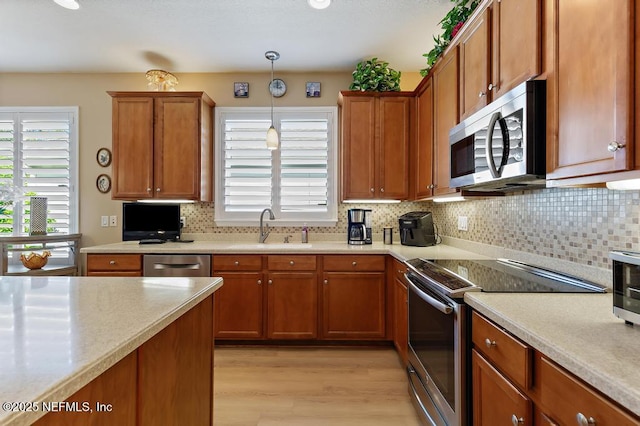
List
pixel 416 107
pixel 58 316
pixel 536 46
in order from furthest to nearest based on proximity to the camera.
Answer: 1. pixel 416 107
2. pixel 536 46
3. pixel 58 316

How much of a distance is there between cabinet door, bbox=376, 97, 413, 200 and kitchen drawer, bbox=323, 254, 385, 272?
0.66 metres

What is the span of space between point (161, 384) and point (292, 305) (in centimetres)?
188

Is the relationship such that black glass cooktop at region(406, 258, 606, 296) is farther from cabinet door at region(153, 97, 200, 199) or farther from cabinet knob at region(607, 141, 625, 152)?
cabinet door at region(153, 97, 200, 199)

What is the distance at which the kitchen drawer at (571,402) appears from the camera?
70 centimetres

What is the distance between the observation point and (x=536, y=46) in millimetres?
1359

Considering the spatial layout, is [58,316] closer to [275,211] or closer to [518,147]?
[518,147]

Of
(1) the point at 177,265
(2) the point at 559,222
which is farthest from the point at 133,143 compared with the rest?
(2) the point at 559,222

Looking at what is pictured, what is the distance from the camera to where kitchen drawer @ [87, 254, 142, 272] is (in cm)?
291

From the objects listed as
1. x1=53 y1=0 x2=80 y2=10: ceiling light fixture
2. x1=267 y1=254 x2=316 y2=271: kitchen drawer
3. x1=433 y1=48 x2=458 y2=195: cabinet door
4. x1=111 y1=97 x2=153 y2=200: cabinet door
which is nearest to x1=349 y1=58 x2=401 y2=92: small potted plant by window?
x1=433 y1=48 x2=458 y2=195: cabinet door

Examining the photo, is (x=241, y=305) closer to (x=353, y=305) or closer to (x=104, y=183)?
(x=353, y=305)

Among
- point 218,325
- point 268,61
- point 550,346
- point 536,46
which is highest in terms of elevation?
point 268,61

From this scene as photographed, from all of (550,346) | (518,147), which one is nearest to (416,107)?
(518,147)

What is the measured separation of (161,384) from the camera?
108cm

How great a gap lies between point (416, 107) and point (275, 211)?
1.73 m
